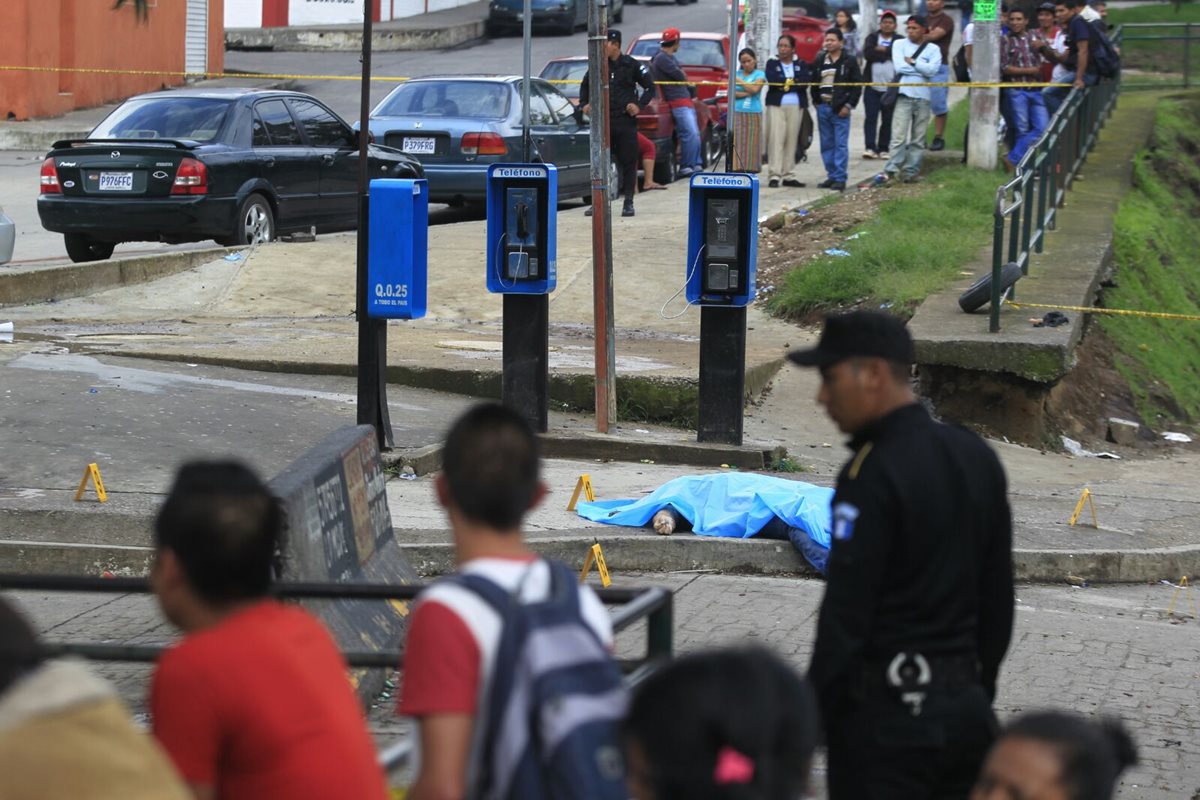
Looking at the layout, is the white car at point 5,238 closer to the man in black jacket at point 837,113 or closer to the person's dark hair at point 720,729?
the man in black jacket at point 837,113

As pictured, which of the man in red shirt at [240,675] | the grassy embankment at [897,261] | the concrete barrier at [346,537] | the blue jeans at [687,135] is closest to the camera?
the man in red shirt at [240,675]

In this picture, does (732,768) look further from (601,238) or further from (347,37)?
(347,37)

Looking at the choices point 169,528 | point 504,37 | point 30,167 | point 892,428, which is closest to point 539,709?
point 169,528

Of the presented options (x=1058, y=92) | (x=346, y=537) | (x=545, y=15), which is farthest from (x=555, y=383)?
(x=545, y=15)

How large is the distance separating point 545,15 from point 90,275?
90.9ft

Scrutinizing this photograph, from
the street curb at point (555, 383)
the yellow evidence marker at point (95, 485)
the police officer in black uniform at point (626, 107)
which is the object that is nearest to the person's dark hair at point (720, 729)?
the yellow evidence marker at point (95, 485)

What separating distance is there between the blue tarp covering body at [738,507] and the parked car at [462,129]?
954 centimetres

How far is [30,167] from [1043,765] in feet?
75.8

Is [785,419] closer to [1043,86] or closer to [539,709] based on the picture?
[1043,86]

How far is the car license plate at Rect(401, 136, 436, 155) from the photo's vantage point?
17.9 m

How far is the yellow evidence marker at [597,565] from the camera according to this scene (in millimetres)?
7629

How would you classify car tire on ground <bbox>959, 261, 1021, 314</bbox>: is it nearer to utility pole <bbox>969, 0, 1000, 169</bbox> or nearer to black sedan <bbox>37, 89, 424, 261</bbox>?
utility pole <bbox>969, 0, 1000, 169</bbox>

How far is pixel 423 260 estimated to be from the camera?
9.31m

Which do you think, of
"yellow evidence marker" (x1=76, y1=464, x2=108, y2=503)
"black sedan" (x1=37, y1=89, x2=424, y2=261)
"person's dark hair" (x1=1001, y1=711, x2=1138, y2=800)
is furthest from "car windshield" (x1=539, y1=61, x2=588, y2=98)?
"person's dark hair" (x1=1001, y1=711, x2=1138, y2=800)
